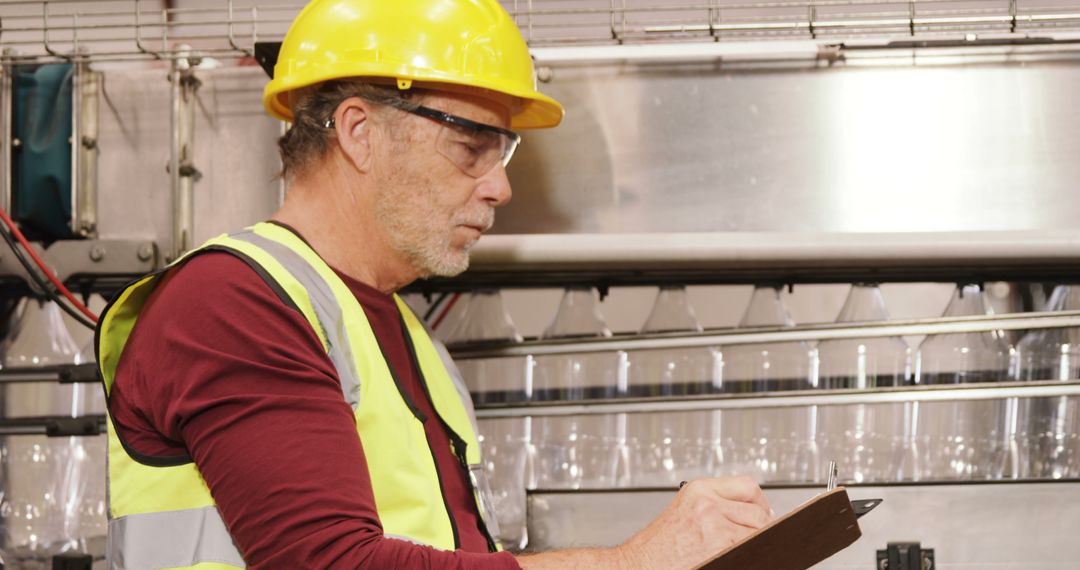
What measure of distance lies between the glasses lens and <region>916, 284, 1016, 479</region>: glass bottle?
0.87 m

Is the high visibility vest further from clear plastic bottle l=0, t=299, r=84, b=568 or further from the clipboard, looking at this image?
clear plastic bottle l=0, t=299, r=84, b=568

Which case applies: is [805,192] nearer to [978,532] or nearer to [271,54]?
[978,532]

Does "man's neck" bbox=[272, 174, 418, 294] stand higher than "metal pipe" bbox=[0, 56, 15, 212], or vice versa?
"metal pipe" bbox=[0, 56, 15, 212]

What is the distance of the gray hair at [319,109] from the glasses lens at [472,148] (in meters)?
0.06

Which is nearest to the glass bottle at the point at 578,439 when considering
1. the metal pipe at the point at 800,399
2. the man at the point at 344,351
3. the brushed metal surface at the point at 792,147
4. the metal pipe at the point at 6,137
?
the metal pipe at the point at 800,399

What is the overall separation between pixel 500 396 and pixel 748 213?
60cm

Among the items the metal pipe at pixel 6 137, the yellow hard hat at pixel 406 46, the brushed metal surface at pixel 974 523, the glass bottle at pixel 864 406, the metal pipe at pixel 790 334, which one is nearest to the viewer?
the yellow hard hat at pixel 406 46

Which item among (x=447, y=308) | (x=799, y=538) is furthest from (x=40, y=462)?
(x=799, y=538)

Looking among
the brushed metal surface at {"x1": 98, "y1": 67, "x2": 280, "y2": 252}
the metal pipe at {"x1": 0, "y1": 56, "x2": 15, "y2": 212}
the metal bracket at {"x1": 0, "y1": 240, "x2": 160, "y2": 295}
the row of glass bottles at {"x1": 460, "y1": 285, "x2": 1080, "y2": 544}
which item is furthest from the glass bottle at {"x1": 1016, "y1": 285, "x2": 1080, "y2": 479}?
the metal pipe at {"x1": 0, "y1": 56, "x2": 15, "y2": 212}

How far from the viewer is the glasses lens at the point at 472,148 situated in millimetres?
1362

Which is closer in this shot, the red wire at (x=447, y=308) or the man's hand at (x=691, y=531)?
the man's hand at (x=691, y=531)

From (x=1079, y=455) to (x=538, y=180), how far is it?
3.15 feet

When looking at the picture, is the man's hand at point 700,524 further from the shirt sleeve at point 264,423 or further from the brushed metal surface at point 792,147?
the brushed metal surface at point 792,147

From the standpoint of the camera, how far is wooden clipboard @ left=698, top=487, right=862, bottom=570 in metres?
0.99
